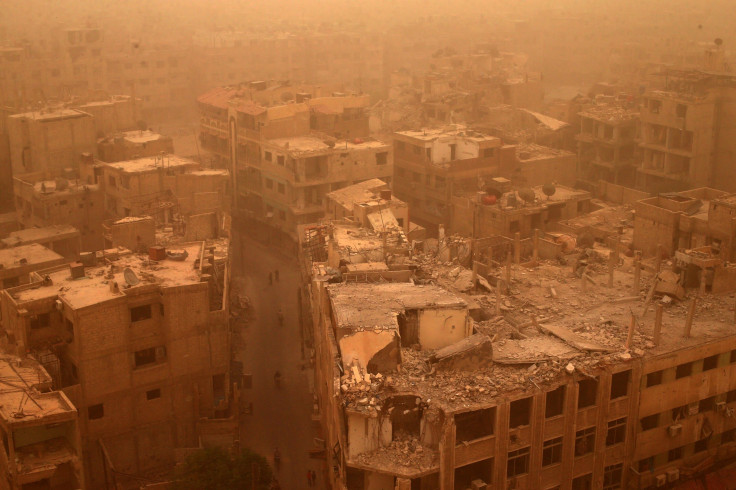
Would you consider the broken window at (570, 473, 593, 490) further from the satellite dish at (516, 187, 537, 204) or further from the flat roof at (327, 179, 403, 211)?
the satellite dish at (516, 187, 537, 204)

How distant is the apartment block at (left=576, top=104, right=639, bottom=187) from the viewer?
60844 mm

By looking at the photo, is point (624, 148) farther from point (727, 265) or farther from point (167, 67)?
point (167, 67)

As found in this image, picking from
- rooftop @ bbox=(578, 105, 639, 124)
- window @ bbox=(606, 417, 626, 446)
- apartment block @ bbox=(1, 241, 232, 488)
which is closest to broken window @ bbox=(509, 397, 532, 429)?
window @ bbox=(606, 417, 626, 446)

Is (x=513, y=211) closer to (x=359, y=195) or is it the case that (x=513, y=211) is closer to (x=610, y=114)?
(x=359, y=195)

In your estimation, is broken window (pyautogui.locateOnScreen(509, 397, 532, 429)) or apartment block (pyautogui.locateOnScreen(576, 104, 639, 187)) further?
apartment block (pyautogui.locateOnScreen(576, 104, 639, 187))

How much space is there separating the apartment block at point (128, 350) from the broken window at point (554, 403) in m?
13.3

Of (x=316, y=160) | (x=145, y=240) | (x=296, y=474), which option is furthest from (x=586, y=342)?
(x=316, y=160)

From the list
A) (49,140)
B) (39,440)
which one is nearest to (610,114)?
(49,140)

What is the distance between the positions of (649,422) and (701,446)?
3.15m

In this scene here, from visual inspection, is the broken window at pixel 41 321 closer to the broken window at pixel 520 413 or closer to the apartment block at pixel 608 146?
the broken window at pixel 520 413

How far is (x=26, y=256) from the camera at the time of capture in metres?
41.6

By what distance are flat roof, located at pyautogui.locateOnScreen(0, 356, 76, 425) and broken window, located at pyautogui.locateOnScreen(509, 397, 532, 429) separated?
519 inches

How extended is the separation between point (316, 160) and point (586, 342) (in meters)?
28.0

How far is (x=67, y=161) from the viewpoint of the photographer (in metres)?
53.9
